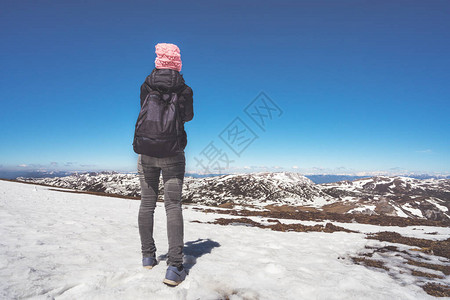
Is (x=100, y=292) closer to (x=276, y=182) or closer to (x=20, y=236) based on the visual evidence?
(x=20, y=236)

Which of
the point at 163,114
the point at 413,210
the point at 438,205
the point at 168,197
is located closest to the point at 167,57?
the point at 163,114

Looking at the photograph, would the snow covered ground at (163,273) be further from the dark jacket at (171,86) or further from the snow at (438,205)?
the snow at (438,205)

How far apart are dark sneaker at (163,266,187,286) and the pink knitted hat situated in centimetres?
343

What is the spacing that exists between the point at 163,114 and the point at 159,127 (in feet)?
0.77

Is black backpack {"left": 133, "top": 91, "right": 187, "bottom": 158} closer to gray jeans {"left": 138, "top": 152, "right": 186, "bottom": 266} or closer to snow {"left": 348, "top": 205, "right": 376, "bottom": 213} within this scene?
gray jeans {"left": 138, "top": 152, "right": 186, "bottom": 266}

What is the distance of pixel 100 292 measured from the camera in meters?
3.12

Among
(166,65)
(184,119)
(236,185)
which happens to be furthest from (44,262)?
(236,185)

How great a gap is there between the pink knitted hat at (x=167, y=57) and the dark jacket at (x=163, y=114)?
5.5 inches

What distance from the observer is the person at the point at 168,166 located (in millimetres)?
3699

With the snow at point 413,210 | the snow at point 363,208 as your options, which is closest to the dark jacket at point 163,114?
the snow at point 363,208

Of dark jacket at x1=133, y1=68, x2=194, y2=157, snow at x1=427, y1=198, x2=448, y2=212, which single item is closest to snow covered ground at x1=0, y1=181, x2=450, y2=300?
dark jacket at x1=133, y1=68, x2=194, y2=157

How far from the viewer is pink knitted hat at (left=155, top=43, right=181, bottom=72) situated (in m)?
3.97

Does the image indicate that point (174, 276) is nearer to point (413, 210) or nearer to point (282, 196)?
point (413, 210)

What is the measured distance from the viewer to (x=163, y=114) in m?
3.66
